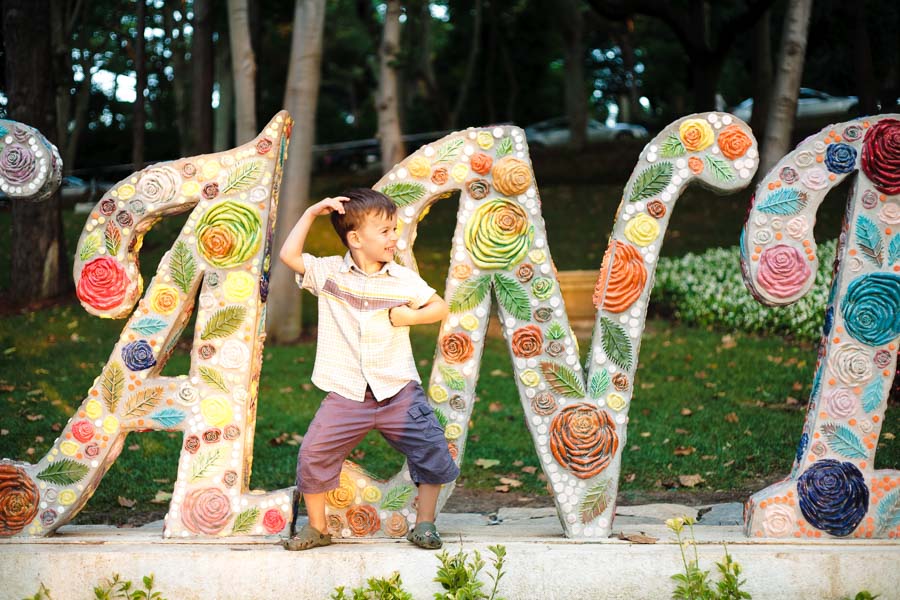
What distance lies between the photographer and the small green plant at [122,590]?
3.70 meters

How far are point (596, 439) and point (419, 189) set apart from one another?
1.29 m

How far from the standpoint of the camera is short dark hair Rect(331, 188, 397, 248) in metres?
3.81

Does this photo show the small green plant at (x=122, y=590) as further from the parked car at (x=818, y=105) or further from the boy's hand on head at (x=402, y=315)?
the parked car at (x=818, y=105)

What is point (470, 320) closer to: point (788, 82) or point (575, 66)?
point (788, 82)

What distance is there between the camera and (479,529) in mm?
4590

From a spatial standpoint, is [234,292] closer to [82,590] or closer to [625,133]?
[82,590]

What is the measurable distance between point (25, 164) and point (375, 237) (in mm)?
1561

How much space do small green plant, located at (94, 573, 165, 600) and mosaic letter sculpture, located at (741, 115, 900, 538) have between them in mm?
2427

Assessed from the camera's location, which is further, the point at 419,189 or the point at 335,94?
the point at 335,94

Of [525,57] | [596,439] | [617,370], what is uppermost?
[525,57]

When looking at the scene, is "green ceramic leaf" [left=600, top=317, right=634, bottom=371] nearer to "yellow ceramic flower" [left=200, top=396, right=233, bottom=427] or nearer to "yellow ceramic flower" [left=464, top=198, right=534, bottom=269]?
"yellow ceramic flower" [left=464, top=198, right=534, bottom=269]

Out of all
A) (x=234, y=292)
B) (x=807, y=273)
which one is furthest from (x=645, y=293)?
(x=234, y=292)

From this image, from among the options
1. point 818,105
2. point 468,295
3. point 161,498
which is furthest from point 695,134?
point 818,105

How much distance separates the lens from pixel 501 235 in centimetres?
412
